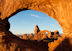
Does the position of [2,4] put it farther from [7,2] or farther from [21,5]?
[21,5]

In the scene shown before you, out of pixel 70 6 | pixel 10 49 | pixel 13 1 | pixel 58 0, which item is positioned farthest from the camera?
pixel 13 1

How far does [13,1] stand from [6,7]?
130cm

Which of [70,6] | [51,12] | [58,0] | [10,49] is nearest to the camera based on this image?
[10,49]

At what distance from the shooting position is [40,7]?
8.64 m

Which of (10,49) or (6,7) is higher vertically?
(6,7)

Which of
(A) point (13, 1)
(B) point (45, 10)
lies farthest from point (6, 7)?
(B) point (45, 10)

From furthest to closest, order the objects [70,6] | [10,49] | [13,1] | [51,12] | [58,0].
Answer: [51,12], [13,1], [58,0], [70,6], [10,49]

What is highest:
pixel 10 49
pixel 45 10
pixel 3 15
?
pixel 45 10

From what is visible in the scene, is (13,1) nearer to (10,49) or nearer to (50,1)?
(50,1)

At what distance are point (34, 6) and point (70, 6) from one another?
14.2ft

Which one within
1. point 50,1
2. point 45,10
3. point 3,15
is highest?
point 50,1

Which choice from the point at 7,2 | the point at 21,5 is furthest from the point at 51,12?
the point at 7,2

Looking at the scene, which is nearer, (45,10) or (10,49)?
(10,49)

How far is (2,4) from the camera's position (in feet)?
28.9
